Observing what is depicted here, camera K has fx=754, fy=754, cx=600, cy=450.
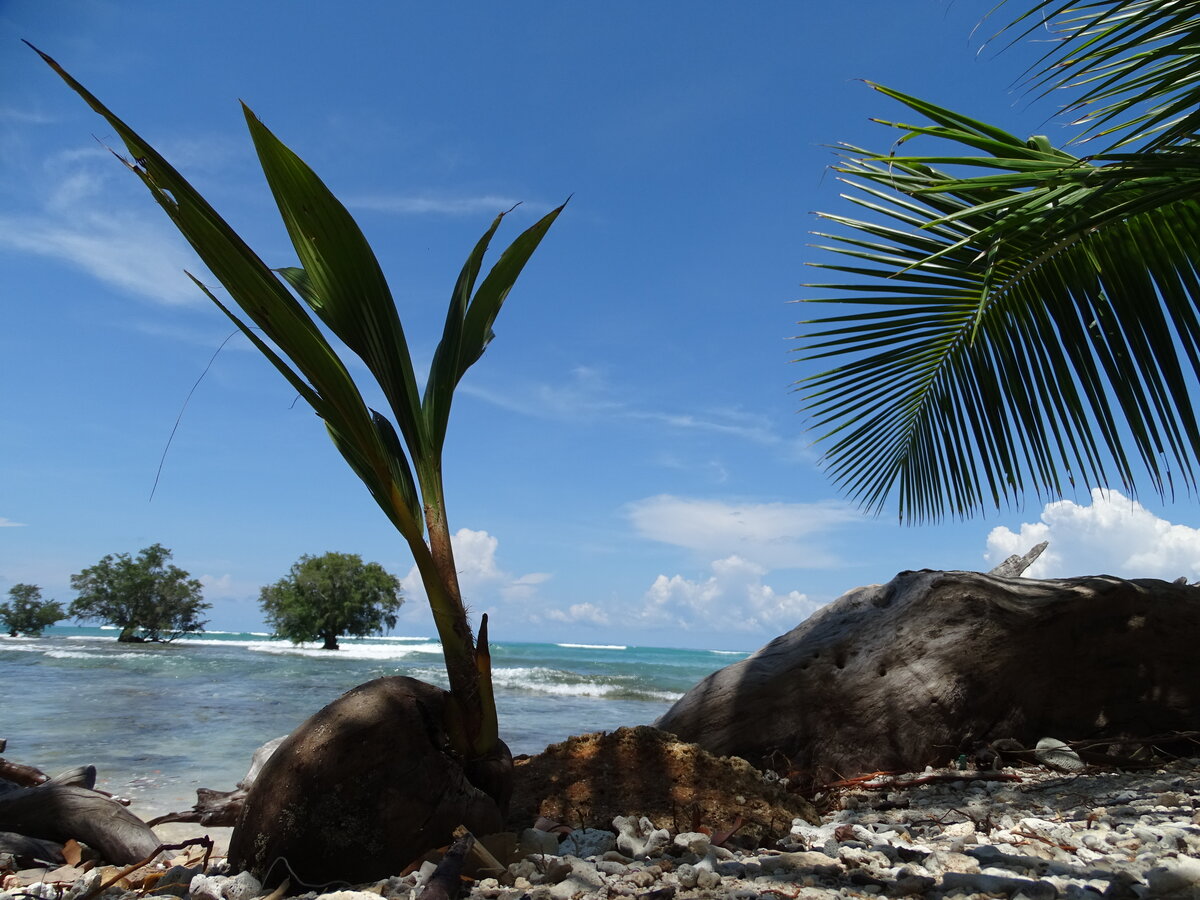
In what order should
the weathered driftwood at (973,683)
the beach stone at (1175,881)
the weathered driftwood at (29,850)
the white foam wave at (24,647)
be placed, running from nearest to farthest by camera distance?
the beach stone at (1175,881) → the weathered driftwood at (29,850) → the weathered driftwood at (973,683) → the white foam wave at (24,647)

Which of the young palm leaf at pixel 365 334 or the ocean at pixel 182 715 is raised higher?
the young palm leaf at pixel 365 334

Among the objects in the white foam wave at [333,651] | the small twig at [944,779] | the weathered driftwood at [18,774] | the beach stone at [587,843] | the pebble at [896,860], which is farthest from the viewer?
the white foam wave at [333,651]

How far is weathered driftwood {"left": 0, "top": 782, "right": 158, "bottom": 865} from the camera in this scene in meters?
3.20

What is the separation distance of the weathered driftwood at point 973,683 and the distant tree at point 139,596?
4291cm

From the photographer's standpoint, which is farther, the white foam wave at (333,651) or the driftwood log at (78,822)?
the white foam wave at (333,651)

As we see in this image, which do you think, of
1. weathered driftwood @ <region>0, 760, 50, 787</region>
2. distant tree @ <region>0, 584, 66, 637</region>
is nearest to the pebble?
weathered driftwood @ <region>0, 760, 50, 787</region>

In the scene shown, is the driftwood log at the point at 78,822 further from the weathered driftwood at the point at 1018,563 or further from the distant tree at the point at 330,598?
the distant tree at the point at 330,598

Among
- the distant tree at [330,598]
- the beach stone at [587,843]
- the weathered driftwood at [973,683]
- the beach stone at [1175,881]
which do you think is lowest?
the beach stone at [587,843]

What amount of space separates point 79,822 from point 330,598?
35301mm

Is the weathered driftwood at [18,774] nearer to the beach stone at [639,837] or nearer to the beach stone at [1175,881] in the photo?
the beach stone at [639,837]

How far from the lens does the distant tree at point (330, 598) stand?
119ft

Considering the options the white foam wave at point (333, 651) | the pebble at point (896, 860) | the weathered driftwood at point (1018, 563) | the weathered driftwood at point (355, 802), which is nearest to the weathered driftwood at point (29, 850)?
the pebble at point (896, 860)

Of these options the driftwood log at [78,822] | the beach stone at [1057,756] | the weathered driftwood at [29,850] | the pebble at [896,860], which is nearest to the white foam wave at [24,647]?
the driftwood log at [78,822]

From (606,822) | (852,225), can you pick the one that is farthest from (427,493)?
(852,225)
